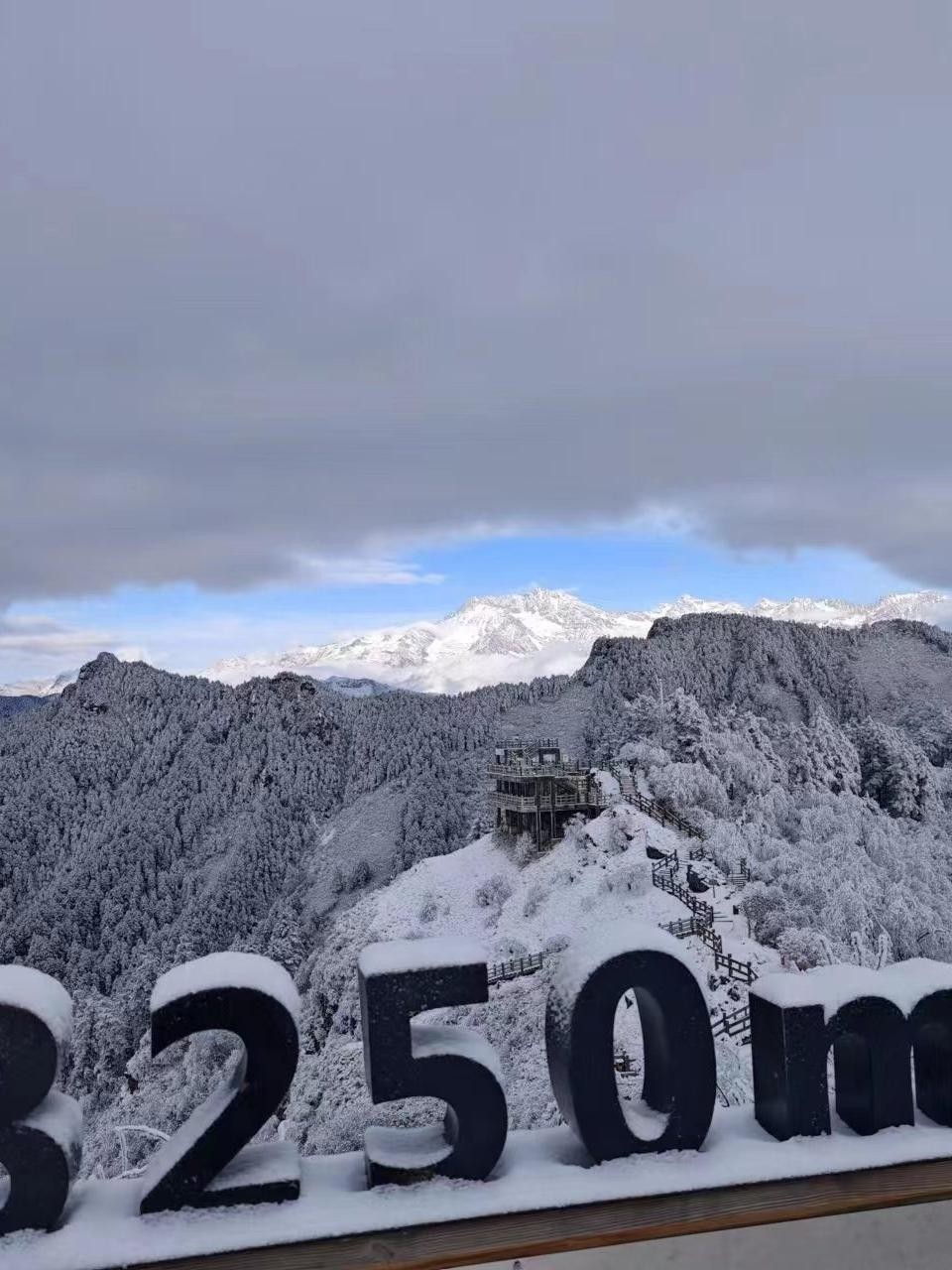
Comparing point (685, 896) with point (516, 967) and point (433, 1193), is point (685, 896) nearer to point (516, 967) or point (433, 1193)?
point (516, 967)

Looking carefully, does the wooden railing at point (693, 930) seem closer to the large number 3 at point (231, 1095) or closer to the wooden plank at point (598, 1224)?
the wooden plank at point (598, 1224)

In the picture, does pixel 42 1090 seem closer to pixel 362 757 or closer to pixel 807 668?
pixel 362 757

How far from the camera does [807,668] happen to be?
5788 cm

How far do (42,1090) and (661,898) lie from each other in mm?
21964

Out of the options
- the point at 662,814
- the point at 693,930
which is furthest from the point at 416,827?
the point at 693,930

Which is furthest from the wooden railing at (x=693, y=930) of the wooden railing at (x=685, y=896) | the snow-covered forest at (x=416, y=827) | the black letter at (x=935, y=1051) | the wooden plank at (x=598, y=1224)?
the wooden plank at (x=598, y=1224)

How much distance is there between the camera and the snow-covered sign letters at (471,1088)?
10.5ft

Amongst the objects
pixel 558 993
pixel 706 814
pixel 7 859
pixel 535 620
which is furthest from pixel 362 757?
pixel 535 620

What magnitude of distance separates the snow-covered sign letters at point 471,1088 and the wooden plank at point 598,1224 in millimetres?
53

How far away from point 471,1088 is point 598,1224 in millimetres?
694

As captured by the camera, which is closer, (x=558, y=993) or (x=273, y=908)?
(x=558, y=993)

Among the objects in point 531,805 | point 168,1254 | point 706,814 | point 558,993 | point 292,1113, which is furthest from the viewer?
point 531,805

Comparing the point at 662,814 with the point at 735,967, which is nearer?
the point at 735,967

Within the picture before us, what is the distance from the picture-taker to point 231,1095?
11.2 feet
